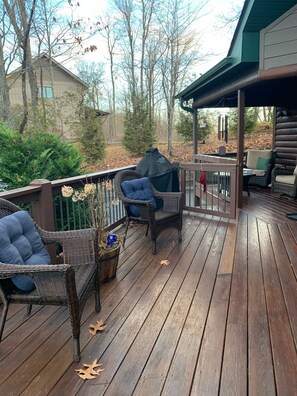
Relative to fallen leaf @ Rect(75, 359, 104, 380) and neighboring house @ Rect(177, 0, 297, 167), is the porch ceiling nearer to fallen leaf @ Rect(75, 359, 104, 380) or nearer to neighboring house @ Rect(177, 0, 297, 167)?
neighboring house @ Rect(177, 0, 297, 167)

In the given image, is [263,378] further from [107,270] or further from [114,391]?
[107,270]

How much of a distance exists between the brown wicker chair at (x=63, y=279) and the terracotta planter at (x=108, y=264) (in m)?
0.46

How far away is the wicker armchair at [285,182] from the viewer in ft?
20.6

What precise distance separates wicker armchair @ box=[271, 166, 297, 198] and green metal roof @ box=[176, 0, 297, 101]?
7.58 ft

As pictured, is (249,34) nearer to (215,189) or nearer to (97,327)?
(215,189)

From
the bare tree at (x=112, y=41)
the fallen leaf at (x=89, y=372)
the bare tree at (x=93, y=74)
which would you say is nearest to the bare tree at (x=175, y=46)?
the bare tree at (x=112, y=41)

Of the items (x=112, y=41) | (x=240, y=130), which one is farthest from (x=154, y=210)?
(x=112, y=41)

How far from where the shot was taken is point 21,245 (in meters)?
2.15

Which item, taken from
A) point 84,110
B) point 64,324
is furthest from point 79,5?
point 64,324

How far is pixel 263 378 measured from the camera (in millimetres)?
1685

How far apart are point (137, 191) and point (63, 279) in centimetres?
248

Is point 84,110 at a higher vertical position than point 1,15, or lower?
lower

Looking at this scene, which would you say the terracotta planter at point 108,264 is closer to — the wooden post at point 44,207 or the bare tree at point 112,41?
the wooden post at point 44,207

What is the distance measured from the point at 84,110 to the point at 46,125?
4.03m
